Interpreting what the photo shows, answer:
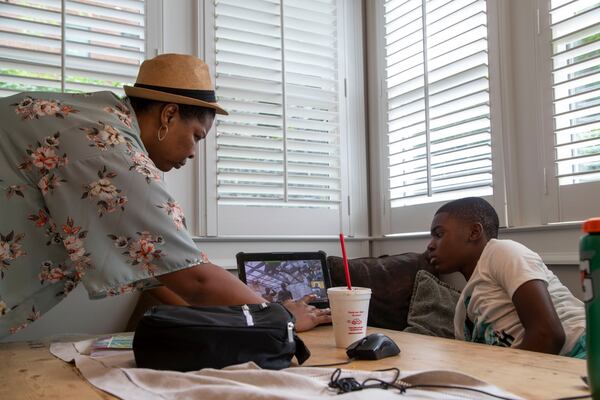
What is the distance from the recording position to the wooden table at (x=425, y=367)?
3.19 ft

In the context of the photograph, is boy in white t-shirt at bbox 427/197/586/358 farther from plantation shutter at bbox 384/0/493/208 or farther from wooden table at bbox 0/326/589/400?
plantation shutter at bbox 384/0/493/208

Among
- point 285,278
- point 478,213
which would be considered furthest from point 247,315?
point 478,213

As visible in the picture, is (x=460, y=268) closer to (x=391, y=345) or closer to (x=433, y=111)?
(x=433, y=111)

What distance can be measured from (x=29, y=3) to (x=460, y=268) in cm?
210

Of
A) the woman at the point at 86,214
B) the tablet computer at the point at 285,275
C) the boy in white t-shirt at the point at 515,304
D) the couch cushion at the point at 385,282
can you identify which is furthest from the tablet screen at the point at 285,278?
the woman at the point at 86,214

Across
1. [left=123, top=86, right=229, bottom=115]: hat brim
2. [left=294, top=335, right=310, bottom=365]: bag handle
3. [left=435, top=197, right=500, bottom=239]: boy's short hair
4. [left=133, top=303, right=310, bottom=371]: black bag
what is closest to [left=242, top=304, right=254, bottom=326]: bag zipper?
[left=133, top=303, right=310, bottom=371]: black bag

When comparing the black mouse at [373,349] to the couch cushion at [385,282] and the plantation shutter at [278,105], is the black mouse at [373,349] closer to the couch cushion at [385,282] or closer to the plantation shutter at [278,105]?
the couch cushion at [385,282]

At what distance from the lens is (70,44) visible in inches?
97.0

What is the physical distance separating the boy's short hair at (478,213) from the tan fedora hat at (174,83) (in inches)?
43.5

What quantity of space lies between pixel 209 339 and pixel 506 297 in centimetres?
110

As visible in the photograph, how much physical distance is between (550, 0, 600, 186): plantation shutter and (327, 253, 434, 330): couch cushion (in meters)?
Answer: 0.77

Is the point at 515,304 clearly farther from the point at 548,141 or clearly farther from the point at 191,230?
the point at 191,230

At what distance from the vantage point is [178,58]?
1.70 m

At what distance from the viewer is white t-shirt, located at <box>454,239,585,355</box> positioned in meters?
1.71
